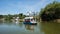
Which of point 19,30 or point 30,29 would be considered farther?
point 30,29

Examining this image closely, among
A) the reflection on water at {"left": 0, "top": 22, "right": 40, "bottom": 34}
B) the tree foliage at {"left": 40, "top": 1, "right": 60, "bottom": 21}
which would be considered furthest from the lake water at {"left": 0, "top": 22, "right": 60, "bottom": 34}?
the tree foliage at {"left": 40, "top": 1, "right": 60, "bottom": 21}

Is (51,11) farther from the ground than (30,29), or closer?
farther from the ground

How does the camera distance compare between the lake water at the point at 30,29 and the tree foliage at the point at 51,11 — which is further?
the tree foliage at the point at 51,11

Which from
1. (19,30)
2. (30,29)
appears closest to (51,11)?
(30,29)

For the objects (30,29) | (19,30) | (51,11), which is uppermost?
(51,11)

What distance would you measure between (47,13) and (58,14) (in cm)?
390

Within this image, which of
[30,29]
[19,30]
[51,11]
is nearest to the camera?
[19,30]

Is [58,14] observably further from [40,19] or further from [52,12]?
[40,19]

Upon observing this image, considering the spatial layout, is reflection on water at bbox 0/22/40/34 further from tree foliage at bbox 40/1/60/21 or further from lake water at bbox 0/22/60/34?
tree foliage at bbox 40/1/60/21

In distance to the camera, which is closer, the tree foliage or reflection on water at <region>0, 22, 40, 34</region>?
reflection on water at <region>0, 22, 40, 34</region>

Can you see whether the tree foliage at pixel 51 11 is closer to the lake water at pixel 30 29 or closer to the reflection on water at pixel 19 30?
the lake water at pixel 30 29

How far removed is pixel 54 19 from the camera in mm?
54312

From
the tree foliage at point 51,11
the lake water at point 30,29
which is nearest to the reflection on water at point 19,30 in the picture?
the lake water at point 30,29

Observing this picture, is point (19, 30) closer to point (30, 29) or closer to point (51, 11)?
point (30, 29)
